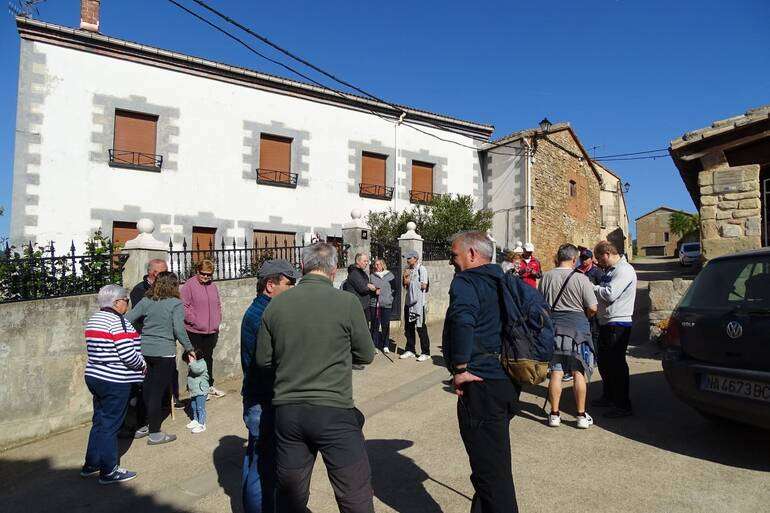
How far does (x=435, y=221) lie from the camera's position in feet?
44.4

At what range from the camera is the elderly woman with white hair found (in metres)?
4.00

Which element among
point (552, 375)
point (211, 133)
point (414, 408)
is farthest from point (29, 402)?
point (211, 133)

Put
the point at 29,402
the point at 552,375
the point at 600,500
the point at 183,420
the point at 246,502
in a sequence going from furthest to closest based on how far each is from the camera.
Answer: the point at 183,420, the point at 29,402, the point at 552,375, the point at 600,500, the point at 246,502

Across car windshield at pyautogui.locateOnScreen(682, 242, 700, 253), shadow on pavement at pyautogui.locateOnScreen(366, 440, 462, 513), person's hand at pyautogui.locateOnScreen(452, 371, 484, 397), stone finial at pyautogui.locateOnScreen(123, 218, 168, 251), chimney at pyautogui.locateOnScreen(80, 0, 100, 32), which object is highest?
chimney at pyautogui.locateOnScreen(80, 0, 100, 32)

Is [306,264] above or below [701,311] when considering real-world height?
above

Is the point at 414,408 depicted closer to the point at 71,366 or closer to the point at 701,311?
the point at 701,311

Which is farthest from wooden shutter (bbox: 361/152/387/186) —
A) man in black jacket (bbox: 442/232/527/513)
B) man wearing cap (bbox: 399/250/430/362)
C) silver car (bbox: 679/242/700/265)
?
silver car (bbox: 679/242/700/265)

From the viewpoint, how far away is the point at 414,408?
5434 millimetres

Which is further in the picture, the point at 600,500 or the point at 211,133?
the point at 211,133

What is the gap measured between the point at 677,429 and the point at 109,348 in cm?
505

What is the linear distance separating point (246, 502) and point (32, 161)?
10512 millimetres

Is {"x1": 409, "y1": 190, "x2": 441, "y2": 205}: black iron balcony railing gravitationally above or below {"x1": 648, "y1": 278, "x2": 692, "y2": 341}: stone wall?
above

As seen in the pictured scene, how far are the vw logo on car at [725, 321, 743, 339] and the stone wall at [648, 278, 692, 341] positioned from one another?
3791 millimetres

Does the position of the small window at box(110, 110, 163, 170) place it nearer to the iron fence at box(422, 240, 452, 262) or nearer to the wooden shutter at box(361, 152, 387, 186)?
the wooden shutter at box(361, 152, 387, 186)
